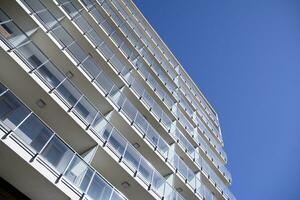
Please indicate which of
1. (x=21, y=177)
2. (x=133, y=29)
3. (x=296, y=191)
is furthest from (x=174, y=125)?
(x=296, y=191)

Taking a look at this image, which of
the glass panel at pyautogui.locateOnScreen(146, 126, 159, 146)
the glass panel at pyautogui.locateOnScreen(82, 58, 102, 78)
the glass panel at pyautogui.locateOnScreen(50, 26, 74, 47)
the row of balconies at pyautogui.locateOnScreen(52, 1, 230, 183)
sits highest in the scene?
the row of balconies at pyautogui.locateOnScreen(52, 1, 230, 183)

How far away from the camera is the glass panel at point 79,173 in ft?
34.3

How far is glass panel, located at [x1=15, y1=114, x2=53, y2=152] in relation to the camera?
9.51 metres

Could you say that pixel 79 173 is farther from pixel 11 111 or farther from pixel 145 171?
pixel 145 171

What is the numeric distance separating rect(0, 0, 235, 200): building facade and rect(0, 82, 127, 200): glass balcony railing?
4cm

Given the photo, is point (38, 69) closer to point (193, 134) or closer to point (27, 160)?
point (27, 160)

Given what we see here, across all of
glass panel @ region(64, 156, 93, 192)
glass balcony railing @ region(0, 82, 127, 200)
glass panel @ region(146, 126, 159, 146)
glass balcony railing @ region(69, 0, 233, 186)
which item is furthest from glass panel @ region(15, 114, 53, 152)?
glass balcony railing @ region(69, 0, 233, 186)

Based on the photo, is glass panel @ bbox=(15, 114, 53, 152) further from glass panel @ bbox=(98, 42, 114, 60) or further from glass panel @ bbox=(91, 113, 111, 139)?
glass panel @ bbox=(98, 42, 114, 60)

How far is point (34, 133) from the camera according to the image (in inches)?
389

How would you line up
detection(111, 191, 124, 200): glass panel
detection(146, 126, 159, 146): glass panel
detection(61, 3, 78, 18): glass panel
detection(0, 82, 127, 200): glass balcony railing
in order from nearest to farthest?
1. detection(0, 82, 127, 200): glass balcony railing
2. detection(111, 191, 124, 200): glass panel
3. detection(146, 126, 159, 146): glass panel
4. detection(61, 3, 78, 18): glass panel

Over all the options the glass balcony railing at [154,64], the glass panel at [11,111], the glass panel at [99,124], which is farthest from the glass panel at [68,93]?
the glass balcony railing at [154,64]

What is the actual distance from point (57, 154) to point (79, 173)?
44.5 inches

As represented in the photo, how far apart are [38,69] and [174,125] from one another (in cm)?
1301

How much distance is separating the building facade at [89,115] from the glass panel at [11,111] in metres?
0.03
